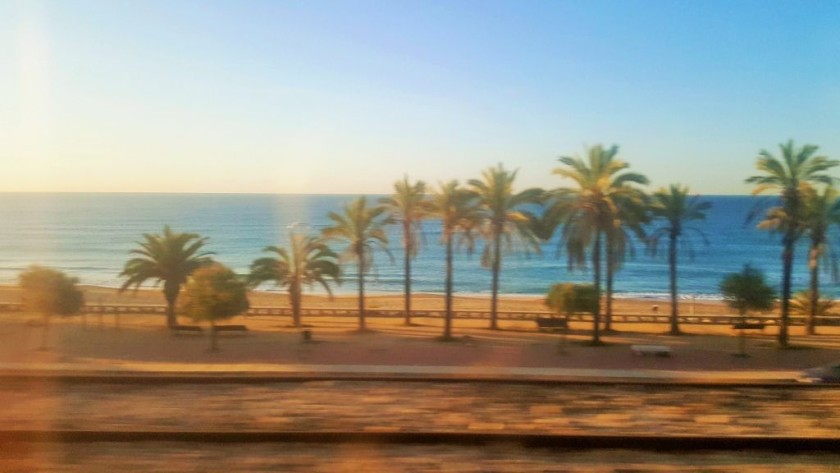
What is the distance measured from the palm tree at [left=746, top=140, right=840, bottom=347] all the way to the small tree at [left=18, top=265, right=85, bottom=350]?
24.6m

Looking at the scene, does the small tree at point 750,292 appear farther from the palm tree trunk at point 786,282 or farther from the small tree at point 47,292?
the small tree at point 47,292

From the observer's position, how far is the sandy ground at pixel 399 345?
21.7 metres

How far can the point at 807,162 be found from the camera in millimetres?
26359

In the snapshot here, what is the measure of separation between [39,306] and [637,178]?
69.6 ft

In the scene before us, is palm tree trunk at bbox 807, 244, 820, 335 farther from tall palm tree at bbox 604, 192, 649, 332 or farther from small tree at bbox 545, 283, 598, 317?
small tree at bbox 545, 283, 598, 317

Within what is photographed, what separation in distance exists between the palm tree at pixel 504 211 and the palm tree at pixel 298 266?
7001 millimetres

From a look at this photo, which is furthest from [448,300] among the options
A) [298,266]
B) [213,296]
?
[213,296]

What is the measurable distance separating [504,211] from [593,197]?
4.23 metres

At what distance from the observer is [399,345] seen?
25469mm

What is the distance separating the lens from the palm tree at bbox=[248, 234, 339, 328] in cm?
3266

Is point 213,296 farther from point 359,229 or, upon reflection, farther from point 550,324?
point 550,324

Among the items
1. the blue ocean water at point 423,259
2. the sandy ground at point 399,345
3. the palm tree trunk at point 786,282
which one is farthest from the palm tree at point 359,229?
the palm tree trunk at point 786,282

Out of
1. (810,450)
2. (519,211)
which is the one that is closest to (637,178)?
(519,211)

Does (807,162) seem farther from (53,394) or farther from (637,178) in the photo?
(53,394)
